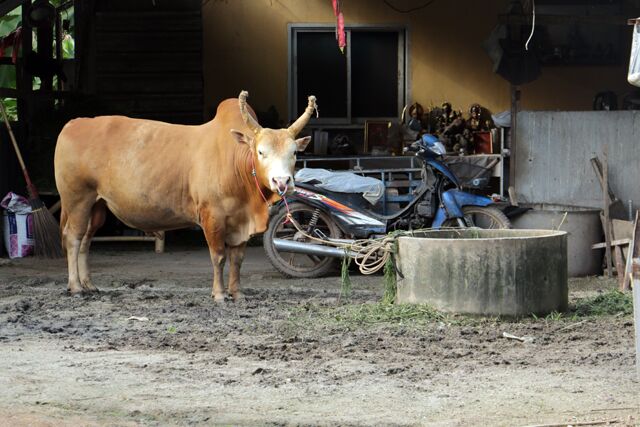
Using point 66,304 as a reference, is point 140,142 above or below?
above

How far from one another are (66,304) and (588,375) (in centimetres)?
497

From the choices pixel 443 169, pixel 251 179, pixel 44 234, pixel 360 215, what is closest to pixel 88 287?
pixel 251 179

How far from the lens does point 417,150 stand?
11453mm

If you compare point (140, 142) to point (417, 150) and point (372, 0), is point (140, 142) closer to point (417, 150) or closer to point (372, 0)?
point (417, 150)

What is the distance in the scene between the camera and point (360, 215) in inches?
443

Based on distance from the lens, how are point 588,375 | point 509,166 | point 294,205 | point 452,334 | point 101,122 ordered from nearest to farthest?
point 588,375 → point 452,334 → point 101,122 → point 294,205 → point 509,166

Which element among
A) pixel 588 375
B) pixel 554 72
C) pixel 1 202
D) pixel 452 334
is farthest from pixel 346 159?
pixel 588 375

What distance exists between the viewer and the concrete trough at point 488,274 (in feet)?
27.2

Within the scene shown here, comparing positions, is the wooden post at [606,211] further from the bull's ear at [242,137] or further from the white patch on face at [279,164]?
the bull's ear at [242,137]

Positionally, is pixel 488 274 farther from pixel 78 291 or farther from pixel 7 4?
pixel 7 4

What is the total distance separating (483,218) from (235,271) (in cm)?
297

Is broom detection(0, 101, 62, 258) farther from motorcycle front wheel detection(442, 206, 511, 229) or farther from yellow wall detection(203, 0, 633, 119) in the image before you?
motorcycle front wheel detection(442, 206, 511, 229)

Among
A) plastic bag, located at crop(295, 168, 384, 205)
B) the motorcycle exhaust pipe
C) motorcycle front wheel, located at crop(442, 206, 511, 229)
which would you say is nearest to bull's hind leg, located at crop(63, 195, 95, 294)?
the motorcycle exhaust pipe

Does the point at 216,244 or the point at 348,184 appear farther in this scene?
the point at 348,184
